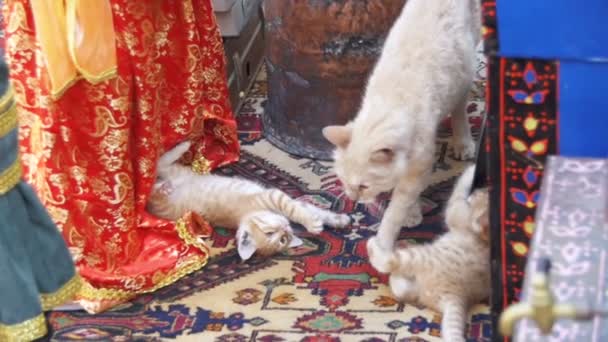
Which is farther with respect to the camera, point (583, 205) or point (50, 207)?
point (50, 207)

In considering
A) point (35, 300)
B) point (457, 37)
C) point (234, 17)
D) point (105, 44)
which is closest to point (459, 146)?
point (457, 37)

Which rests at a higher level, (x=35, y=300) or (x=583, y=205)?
(x=583, y=205)

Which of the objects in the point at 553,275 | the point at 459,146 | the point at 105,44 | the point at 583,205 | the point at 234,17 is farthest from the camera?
the point at 234,17

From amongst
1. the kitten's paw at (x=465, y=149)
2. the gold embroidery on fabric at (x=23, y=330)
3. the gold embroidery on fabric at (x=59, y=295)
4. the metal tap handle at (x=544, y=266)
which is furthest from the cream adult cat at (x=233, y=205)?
the metal tap handle at (x=544, y=266)

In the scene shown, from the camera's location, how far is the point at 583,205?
1485mm

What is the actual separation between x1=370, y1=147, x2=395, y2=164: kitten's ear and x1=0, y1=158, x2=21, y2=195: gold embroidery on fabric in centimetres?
114

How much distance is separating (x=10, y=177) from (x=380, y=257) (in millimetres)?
1316

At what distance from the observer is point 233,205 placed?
128 inches

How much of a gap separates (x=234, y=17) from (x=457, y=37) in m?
1.25

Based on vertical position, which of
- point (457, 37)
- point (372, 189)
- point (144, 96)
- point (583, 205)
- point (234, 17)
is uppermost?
point (234, 17)

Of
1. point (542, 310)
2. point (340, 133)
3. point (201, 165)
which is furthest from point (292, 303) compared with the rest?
point (542, 310)

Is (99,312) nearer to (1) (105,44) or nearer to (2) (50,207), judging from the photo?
(2) (50,207)

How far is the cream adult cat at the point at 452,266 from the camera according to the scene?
2.70 m

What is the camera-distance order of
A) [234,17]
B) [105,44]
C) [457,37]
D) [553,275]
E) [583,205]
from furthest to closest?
[234,17] < [457,37] < [105,44] < [583,205] < [553,275]
